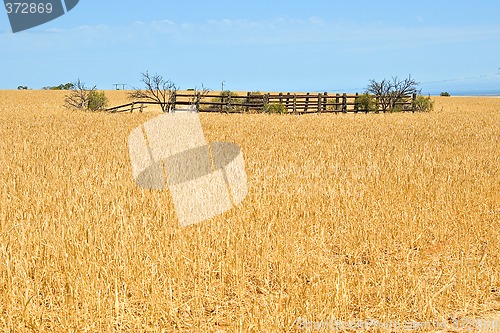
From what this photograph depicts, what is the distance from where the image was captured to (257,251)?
17.4 feet

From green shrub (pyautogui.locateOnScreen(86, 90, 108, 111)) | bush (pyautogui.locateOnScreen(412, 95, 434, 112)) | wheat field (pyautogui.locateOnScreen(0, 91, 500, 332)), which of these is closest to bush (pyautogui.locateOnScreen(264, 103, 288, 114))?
bush (pyautogui.locateOnScreen(412, 95, 434, 112))

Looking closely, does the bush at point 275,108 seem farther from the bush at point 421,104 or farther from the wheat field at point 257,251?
the wheat field at point 257,251

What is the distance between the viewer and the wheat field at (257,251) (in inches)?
159

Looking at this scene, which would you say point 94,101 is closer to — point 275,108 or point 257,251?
point 275,108

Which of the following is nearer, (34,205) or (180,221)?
(180,221)

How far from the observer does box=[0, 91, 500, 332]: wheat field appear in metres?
4.05

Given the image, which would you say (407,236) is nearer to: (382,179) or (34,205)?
(382,179)

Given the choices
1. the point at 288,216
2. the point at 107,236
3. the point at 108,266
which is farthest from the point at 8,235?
the point at 288,216

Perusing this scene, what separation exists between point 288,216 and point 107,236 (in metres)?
2.22

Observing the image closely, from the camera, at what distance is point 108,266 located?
474 centimetres

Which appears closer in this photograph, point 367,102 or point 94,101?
point 367,102

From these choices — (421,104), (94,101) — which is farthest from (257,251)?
(94,101)

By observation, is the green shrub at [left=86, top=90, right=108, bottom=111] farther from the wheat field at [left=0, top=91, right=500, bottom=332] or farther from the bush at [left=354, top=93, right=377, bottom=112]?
the wheat field at [left=0, top=91, right=500, bottom=332]

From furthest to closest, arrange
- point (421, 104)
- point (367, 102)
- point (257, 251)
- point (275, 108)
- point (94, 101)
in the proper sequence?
point (94, 101) → point (421, 104) → point (367, 102) → point (275, 108) → point (257, 251)
